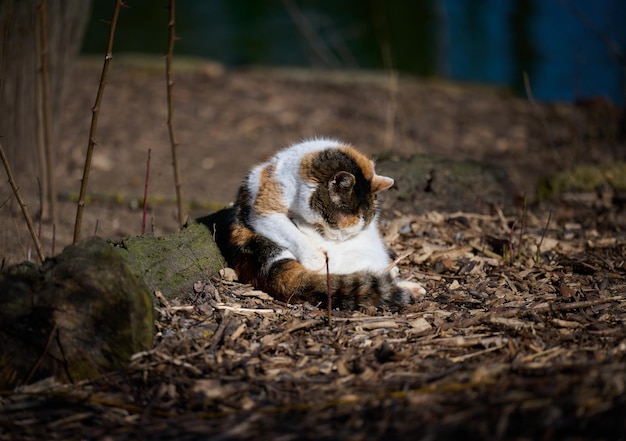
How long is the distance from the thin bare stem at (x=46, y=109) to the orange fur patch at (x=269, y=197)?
6.69ft

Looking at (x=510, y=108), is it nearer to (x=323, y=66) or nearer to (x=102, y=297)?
(x=323, y=66)

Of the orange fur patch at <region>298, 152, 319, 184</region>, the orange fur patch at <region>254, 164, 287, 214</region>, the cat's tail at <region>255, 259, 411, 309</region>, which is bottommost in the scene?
the cat's tail at <region>255, 259, 411, 309</region>

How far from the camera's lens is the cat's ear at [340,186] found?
14.4 feet

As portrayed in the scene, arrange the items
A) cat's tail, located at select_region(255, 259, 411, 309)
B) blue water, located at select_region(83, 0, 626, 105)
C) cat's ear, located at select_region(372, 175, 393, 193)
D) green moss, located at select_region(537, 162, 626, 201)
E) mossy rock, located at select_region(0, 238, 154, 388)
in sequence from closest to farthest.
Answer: mossy rock, located at select_region(0, 238, 154, 388)
cat's tail, located at select_region(255, 259, 411, 309)
cat's ear, located at select_region(372, 175, 393, 193)
green moss, located at select_region(537, 162, 626, 201)
blue water, located at select_region(83, 0, 626, 105)

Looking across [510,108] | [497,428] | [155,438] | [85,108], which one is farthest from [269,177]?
[510,108]

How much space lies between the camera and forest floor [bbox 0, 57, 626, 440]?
2.89 meters

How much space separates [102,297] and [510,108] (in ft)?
28.6

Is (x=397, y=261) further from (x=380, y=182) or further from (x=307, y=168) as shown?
(x=307, y=168)

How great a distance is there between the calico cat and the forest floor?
0.43ft

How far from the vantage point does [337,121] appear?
10.1 meters

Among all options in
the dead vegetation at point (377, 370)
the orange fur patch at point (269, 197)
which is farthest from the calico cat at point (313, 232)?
the dead vegetation at point (377, 370)

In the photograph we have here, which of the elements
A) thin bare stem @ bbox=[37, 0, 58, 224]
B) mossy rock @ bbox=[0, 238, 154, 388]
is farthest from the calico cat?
thin bare stem @ bbox=[37, 0, 58, 224]

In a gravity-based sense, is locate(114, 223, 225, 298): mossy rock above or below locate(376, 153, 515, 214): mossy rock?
below

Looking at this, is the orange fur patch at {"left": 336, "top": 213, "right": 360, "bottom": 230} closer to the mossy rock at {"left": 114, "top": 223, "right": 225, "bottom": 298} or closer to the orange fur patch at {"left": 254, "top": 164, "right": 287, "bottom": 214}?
the orange fur patch at {"left": 254, "top": 164, "right": 287, "bottom": 214}
